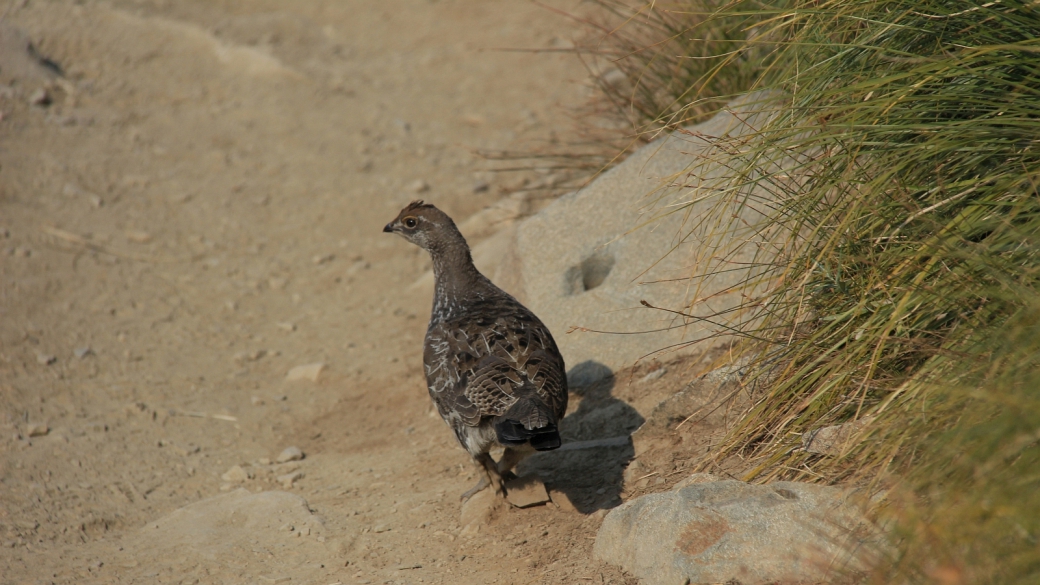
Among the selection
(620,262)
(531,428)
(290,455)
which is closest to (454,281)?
(620,262)

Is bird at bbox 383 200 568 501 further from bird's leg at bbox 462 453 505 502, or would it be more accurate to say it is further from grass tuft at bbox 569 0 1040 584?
grass tuft at bbox 569 0 1040 584

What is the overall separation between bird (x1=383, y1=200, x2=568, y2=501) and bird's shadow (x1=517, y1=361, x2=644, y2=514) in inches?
10.9

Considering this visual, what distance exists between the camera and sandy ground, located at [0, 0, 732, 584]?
4961 mm

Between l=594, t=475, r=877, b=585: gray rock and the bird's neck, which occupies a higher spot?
l=594, t=475, r=877, b=585: gray rock

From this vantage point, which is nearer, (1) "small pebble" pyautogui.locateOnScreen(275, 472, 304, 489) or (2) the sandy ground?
(2) the sandy ground

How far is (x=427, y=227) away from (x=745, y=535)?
10.7 ft

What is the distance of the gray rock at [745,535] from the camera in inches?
129

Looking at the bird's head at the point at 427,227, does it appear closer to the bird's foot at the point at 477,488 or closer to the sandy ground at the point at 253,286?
the sandy ground at the point at 253,286

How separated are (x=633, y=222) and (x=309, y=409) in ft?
9.03

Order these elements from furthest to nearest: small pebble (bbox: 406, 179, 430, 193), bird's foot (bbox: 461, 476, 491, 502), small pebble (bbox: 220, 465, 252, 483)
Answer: small pebble (bbox: 406, 179, 430, 193), small pebble (bbox: 220, 465, 252, 483), bird's foot (bbox: 461, 476, 491, 502)

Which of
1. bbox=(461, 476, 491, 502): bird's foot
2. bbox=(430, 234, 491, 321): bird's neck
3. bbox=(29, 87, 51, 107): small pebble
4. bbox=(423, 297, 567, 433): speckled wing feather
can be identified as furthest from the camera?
bbox=(29, 87, 51, 107): small pebble

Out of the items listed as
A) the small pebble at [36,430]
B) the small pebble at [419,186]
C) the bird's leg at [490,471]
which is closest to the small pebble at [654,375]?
the bird's leg at [490,471]

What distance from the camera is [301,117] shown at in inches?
415

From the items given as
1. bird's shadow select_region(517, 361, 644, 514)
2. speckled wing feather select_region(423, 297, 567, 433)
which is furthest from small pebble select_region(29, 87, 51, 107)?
bird's shadow select_region(517, 361, 644, 514)
